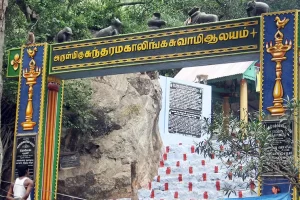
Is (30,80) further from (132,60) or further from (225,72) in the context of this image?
(225,72)

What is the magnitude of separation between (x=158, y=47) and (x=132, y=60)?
1.71 feet

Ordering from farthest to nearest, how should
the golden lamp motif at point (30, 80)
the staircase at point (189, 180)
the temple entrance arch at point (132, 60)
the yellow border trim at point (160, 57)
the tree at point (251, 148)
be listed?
the staircase at point (189, 180) < the golden lamp motif at point (30, 80) < the yellow border trim at point (160, 57) < the temple entrance arch at point (132, 60) < the tree at point (251, 148)

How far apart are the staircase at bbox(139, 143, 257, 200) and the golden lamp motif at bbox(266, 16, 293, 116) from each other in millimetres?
2964

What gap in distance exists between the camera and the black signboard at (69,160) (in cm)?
1227

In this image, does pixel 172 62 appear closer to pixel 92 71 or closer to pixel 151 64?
pixel 151 64

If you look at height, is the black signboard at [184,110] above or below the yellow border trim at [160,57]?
below

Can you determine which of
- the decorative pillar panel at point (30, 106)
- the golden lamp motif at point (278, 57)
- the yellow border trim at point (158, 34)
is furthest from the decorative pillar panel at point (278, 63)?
the decorative pillar panel at point (30, 106)

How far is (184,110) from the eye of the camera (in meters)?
16.6

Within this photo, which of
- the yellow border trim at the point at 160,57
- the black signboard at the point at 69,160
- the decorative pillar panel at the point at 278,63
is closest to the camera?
the decorative pillar panel at the point at 278,63

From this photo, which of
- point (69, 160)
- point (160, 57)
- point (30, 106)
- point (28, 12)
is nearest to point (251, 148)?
point (160, 57)

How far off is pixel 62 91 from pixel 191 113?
574 centimetres

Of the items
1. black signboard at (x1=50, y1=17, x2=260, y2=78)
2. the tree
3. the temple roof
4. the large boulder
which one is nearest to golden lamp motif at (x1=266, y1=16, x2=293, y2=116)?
black signboard at (x1=50, y1=17, x2=260, y2=78)

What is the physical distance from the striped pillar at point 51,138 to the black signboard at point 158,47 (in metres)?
0.36

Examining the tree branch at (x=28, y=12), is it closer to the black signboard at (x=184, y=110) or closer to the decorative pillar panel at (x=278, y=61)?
the black signboard at (x=184, y=110)
